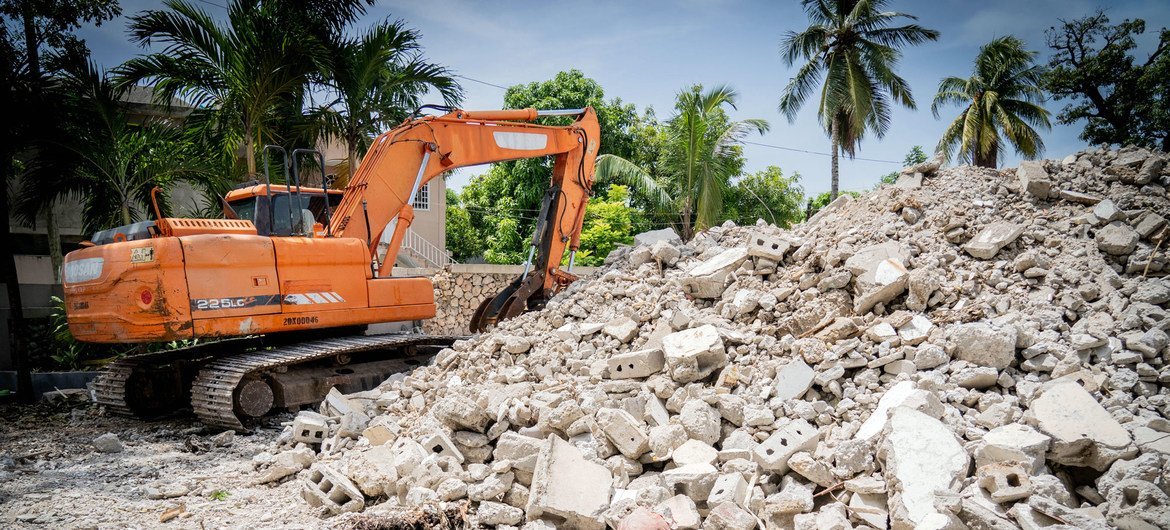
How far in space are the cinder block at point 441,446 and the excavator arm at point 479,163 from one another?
3.47 m

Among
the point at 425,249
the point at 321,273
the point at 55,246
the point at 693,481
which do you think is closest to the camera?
the point at 693,481

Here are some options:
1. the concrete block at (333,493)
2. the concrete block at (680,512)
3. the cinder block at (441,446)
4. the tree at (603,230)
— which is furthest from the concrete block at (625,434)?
the tree at (603,230)

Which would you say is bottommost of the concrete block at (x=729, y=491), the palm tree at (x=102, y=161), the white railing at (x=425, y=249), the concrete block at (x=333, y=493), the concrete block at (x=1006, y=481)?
the concrete block at (x=333, y=493)

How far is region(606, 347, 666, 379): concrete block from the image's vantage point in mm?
→ 5828

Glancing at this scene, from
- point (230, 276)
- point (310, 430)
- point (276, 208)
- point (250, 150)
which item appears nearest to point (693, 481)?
point (310, 430)

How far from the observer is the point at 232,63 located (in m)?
11.3

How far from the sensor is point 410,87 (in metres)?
13.5

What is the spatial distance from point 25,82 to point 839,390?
11.2 m

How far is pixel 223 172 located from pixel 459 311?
595 cm

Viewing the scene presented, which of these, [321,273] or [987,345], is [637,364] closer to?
[987,345]

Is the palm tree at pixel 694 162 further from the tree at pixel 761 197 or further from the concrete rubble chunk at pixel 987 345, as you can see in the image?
the concrete rubble chunk at pixel 987 345

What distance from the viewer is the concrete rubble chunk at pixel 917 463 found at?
4004 mm

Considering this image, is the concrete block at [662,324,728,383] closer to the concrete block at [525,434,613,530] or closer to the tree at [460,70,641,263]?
the concrete block at [525,434,613,530]

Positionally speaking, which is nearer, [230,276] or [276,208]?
[230,276]
